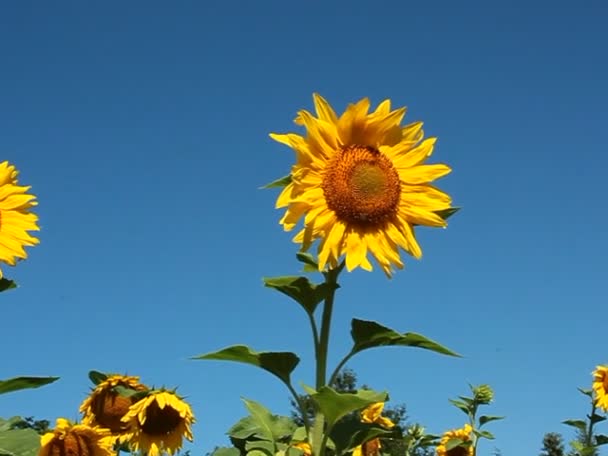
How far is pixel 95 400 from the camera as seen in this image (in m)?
5.72

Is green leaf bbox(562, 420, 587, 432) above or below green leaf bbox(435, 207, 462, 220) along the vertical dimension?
above

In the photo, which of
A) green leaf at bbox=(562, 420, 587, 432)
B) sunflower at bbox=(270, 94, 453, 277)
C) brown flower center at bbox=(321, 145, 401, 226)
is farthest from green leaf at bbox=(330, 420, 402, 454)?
green leaf at bbox=(562, 420, 587, 432)

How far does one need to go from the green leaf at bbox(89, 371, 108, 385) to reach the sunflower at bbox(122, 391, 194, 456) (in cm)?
31

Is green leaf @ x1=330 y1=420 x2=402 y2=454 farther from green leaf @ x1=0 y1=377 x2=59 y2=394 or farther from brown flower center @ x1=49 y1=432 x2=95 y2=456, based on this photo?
brown flower center @ x1=49 y1=432 x2=95 y2=456

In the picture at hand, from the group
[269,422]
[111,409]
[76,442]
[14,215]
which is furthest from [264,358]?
[111,409]

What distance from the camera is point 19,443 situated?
10.8 feet

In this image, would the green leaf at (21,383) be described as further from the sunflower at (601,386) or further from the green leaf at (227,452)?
the sunflower at (601,386)

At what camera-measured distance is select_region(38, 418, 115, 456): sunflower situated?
4.94 m

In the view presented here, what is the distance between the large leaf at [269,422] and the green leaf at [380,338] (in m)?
0.58

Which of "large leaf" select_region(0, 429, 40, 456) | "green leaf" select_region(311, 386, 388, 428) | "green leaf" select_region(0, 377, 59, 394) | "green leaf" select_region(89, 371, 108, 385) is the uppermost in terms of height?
"green leaf" select_region(89, 371, 108, 385)

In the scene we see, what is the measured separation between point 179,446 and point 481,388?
3.20 metres

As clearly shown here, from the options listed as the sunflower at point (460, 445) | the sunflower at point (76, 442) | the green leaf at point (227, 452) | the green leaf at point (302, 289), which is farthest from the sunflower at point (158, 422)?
the sunflower at point (460, 445)

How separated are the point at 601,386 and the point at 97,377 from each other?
5298 millimetres

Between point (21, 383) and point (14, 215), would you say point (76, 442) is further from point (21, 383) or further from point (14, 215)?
point (21, 383)
